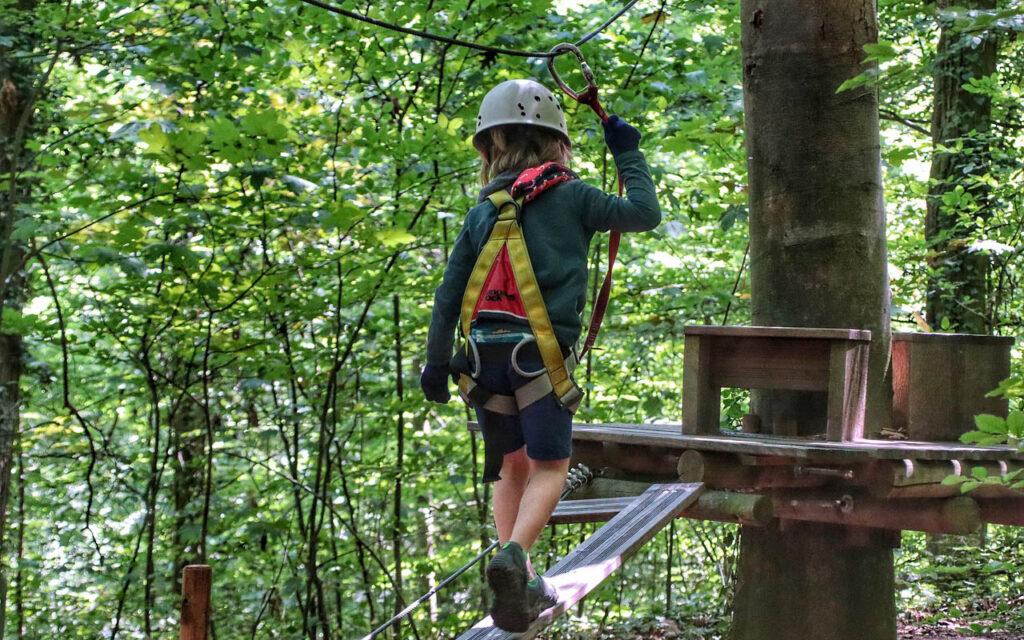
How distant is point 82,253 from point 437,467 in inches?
109

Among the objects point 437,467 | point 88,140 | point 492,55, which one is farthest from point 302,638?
point 492,55

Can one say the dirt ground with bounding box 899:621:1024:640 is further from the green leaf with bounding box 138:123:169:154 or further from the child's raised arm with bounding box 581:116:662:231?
the green leaf with bounding box 138:123:169:154

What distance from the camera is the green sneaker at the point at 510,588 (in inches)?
92.9

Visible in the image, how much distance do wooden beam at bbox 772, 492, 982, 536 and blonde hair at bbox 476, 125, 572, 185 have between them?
5.41ft

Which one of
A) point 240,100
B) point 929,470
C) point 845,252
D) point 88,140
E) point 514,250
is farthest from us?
point 240,100


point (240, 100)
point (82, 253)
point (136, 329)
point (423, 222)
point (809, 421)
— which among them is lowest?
point (809, 421)

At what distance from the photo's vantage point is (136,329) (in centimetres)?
600

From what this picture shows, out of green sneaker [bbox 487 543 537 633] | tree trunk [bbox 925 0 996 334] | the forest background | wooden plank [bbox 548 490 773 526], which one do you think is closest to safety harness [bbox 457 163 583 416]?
green sneaker [bbox 487 543 537 633]

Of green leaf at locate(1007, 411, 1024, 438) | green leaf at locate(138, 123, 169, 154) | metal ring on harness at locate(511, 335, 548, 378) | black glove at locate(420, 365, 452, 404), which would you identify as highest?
green leaf at locate(138, 123, 169, 154)

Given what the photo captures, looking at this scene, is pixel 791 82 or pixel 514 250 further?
pixel 791 82

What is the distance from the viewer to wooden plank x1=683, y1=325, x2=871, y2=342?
3.19 meters

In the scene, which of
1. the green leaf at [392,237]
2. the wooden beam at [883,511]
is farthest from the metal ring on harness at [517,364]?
the green leaf at [392,237]

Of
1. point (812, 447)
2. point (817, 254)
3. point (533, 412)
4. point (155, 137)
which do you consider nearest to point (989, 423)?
point (812, 447)

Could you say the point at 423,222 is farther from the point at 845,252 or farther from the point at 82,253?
the point at 845,252
